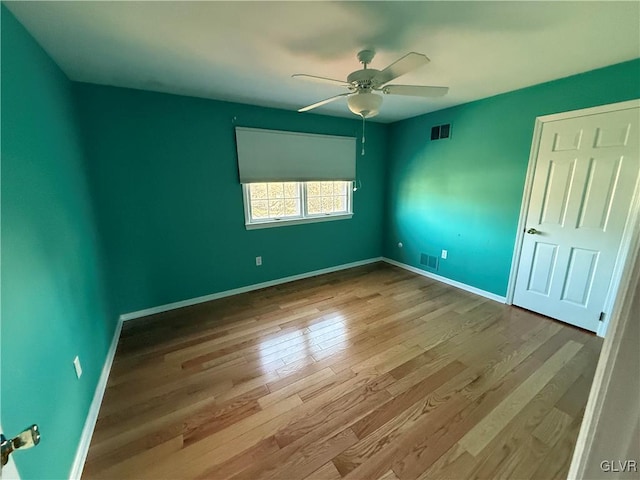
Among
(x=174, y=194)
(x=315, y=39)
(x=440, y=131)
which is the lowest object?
(x=174, y=194)

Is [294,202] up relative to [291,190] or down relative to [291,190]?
down

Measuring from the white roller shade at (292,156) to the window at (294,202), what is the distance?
16 centimetres

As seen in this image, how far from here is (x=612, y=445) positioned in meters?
0.48

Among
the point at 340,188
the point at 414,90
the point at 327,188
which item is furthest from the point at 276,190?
the point at 414,90

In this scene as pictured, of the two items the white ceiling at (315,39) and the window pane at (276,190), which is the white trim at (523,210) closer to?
the white ceiling at (315,39)

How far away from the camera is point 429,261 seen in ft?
12.8

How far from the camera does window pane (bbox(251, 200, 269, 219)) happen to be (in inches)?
133

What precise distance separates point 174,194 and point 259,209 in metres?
0.99

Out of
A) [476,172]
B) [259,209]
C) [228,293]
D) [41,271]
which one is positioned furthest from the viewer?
[259,209]

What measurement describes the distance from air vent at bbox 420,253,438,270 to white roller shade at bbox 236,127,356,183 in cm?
160

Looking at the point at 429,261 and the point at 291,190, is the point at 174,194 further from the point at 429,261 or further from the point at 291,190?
the point at 429,261

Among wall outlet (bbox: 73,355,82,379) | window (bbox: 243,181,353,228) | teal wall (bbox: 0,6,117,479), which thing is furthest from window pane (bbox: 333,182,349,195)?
wall outlet (bbox: 73,355,82,379)

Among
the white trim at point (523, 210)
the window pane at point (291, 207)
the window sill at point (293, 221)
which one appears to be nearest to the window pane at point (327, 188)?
the window sill at point (293, 221)

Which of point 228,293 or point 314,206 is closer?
point 228,293
